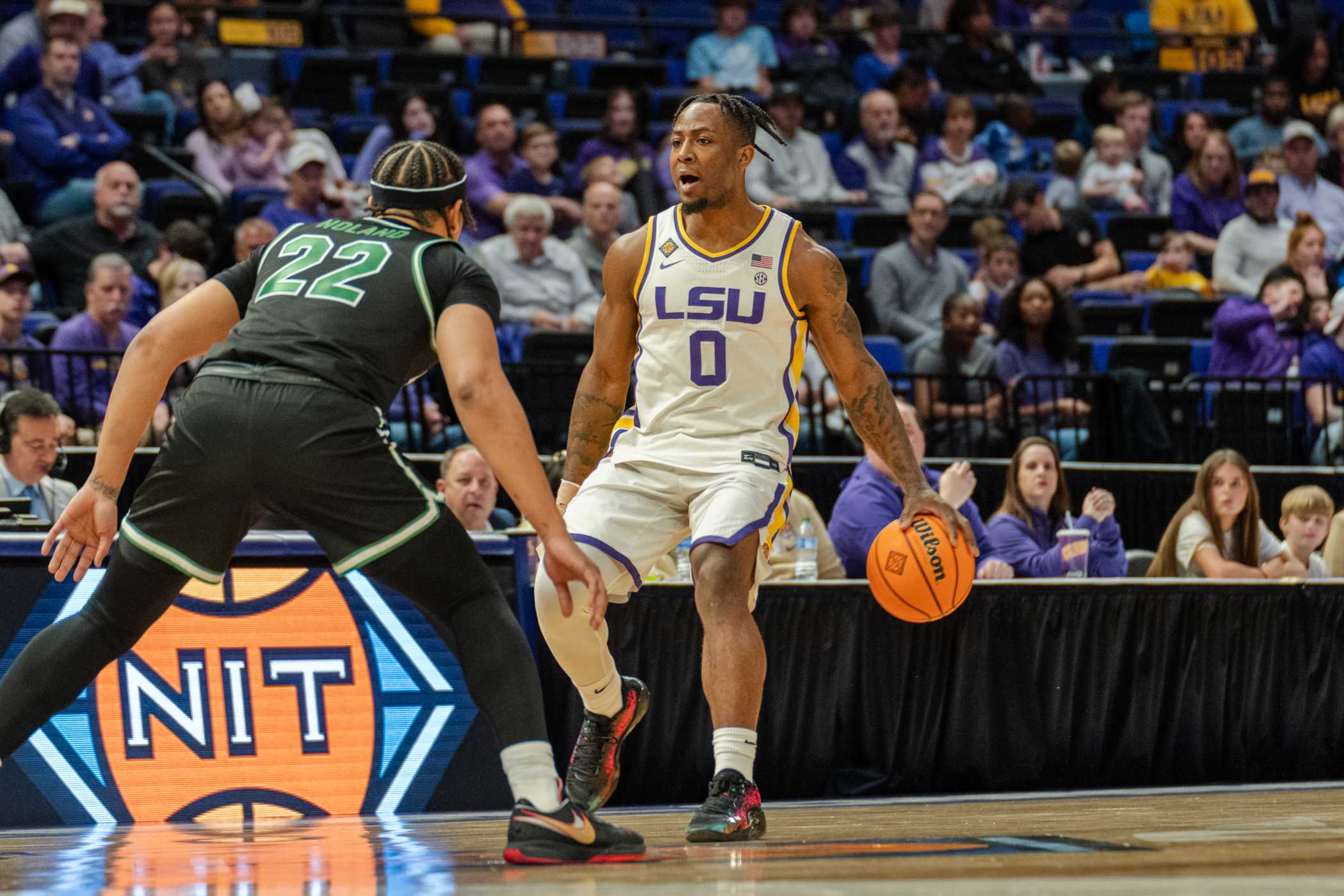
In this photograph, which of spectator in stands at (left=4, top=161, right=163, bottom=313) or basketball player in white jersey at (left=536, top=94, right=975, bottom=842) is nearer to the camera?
basketball player in white jersey at (left=536, top=94, right=975, bottom=842)

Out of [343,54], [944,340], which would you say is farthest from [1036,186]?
[343,54]

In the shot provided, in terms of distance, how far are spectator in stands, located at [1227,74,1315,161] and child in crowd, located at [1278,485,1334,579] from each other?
6.95 metres

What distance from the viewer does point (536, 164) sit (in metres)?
11.8

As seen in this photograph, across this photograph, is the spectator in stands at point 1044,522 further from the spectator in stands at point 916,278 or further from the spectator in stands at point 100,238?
the spectator in stands at point 100,238

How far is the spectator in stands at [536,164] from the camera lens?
38.5ft

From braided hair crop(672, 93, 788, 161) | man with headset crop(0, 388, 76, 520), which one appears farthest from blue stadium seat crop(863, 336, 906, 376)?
braided hair crop(672, 93, 788, 161)

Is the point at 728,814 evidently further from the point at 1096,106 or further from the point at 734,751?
the point at 1096,106

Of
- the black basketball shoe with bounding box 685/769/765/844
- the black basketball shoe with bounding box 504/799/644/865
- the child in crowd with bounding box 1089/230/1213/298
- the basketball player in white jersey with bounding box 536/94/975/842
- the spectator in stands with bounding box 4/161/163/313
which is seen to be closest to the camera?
the black basketball shoe with bounding box 504/799/644/865

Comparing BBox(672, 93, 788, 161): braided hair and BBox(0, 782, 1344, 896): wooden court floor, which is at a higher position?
BBox(672, 93, 788, 161): braided hair

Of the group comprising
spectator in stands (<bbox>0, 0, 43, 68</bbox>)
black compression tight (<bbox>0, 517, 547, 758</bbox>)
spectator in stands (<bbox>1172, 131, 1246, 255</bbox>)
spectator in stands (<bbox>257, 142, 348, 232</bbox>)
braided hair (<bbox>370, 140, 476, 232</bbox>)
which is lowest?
black compression tight (<bbox>0, 517, 547, 758</bbox>)

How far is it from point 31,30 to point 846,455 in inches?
252

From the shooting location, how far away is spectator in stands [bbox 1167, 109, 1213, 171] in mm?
13836

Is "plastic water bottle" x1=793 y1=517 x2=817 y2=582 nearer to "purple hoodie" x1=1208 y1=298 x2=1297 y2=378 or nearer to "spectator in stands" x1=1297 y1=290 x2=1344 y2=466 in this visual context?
"spectator in stands" x1=1297 y1=290 x2=1344 y2=466

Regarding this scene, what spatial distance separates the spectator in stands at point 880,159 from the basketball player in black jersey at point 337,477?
9.63 metres
